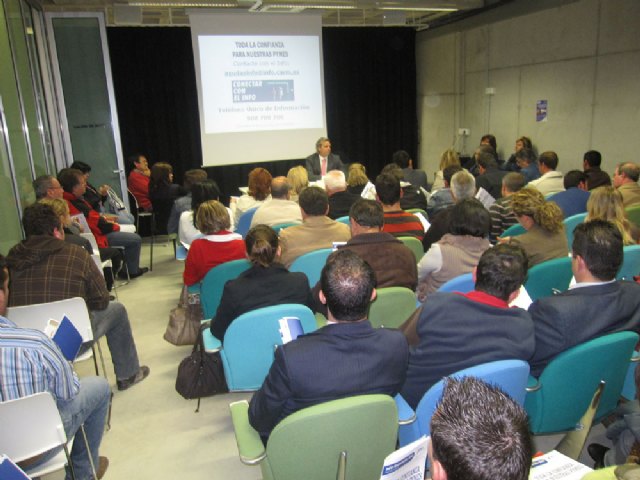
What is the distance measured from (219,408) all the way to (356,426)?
1885 millimetres

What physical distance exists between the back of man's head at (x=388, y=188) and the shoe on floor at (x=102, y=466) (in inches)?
99.6

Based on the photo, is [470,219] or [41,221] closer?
[470,219]

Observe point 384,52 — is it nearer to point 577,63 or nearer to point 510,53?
point 510,53

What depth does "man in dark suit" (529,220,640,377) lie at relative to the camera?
2.08m

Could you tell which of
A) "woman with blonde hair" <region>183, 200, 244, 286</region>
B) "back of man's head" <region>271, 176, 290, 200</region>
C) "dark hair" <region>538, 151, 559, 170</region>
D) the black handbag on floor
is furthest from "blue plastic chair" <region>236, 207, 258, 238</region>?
"dark hair" <region>538, 151, 559, 170</region>

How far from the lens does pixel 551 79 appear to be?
737 cm

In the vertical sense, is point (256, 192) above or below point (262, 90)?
below

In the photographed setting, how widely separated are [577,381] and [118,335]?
278 centimetres

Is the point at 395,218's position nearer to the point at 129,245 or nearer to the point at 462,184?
the point at 462,184

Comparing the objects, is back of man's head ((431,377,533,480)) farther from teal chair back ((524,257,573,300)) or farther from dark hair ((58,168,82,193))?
dark hair ((58,168,82,193))

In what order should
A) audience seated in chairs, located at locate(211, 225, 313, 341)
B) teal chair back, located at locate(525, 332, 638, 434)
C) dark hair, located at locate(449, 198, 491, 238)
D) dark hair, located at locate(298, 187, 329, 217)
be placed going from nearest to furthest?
teal chair back, located at locate(525, 332, 638, 434) → audience seated in chairs, located at locate(211, 225, 313, 341) → dark hair, located at locate(449, 198, 491, 238) → dark hair, located at locate(298, 187, 329, 217)

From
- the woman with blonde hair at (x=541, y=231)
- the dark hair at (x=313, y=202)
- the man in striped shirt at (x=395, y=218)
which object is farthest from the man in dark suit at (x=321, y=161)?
the woman with blonde hair at (x=541, y=231)

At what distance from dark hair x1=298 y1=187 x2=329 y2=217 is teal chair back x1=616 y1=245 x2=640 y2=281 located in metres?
1.98

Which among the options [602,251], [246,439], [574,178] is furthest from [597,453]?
[574,178]
